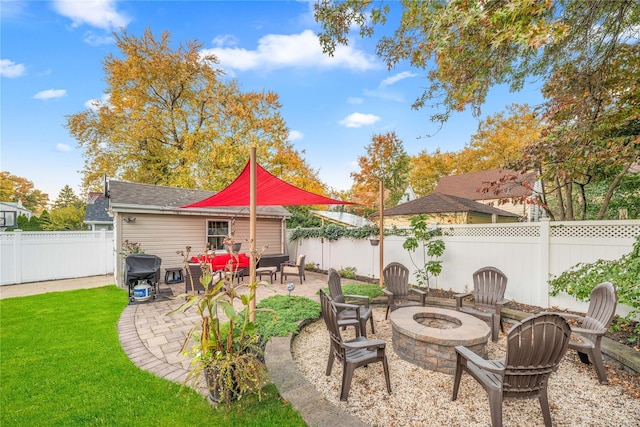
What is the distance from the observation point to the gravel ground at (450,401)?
7.38ft

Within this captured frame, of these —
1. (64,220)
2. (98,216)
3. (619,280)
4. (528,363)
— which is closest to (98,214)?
(98,216)

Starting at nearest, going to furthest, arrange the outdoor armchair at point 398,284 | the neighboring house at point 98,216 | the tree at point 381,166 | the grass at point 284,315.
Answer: the grass at point 284,315, the outdoor armchair at point 398,284, the neighboring house at point 98,216, the tree at point 381,166

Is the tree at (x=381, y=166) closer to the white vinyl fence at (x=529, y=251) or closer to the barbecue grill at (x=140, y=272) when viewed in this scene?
the white vinyl fence at (x=529, y=251)

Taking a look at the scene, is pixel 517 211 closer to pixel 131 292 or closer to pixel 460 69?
pixel 460 69

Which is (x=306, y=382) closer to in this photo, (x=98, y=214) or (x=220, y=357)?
(x=220, y=357)

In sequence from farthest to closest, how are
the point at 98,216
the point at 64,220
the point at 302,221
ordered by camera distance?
the point at 64,220 < the point at 302,221 < the point at 98,216

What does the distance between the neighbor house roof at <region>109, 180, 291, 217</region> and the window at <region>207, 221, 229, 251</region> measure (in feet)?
1.82

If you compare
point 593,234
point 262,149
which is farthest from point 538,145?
point 262,149

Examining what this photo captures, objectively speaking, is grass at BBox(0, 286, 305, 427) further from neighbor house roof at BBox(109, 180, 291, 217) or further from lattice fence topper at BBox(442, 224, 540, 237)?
lattice fence topper at BBox(442, 224, 540, 237)

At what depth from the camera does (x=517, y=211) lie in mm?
19500

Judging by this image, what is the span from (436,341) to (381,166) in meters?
21.0

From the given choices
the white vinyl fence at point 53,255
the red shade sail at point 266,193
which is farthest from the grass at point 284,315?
the white vinyl fence at point 53,255

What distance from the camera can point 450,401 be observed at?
2516mm

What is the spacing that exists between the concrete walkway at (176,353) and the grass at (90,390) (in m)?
0.11
